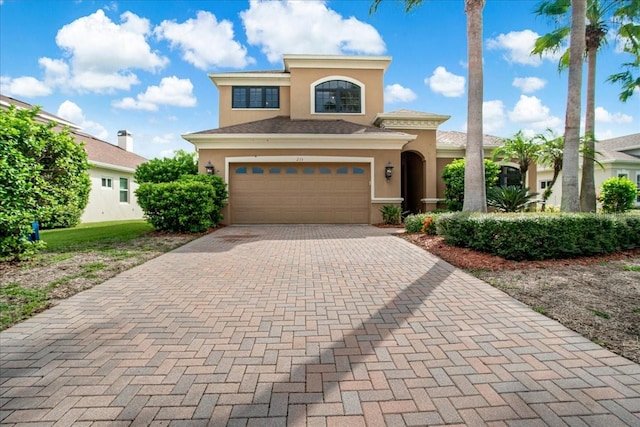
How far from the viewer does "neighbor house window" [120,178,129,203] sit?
66.0 ft

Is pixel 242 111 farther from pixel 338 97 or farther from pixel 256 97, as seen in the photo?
pixel 338 97

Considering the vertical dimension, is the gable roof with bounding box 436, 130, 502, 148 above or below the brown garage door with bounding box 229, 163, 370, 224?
above

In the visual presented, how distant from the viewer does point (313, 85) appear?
17.1 meters

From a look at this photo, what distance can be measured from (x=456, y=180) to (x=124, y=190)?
19.7 meters

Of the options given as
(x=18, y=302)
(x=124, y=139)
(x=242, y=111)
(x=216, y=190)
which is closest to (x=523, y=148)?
(x=216, y=190)

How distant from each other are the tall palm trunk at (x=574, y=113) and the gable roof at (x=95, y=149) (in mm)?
20237

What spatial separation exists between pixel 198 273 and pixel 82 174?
484cm

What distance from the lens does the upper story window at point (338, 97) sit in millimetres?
17266

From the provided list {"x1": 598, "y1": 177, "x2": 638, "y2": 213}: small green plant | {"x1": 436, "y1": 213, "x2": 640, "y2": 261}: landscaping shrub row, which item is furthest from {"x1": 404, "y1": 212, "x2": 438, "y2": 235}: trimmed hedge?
{"x1": 598, "y1": 177, "x2": 638, "y2": 213}: small green plant

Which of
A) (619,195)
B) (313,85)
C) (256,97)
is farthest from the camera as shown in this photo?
(256,97)

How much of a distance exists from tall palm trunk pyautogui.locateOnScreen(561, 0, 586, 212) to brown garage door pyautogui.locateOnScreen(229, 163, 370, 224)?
7.13 meters

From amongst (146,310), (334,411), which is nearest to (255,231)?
(146,310)

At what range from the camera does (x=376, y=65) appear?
55.9ft

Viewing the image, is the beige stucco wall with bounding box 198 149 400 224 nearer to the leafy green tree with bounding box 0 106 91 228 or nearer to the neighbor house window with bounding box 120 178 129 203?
the leafy green tree with bounding box 0 106 91 228
